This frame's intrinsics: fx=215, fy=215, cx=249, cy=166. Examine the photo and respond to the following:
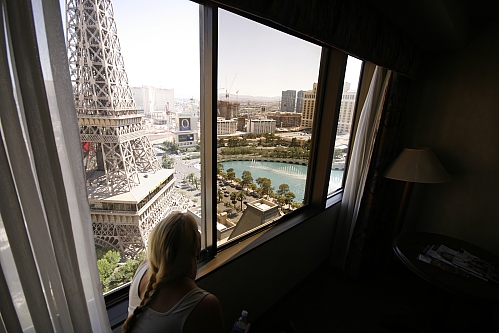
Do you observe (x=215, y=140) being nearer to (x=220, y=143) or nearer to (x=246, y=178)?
(x=220, y=143)

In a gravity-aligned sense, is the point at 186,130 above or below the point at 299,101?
below

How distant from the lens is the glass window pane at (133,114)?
0.73 meters

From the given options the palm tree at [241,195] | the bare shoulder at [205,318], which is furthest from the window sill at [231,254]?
the bare shoulder at [205,318]

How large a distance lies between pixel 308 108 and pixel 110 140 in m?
1.54

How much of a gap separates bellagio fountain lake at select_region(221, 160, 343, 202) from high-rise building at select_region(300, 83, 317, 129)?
1.27 ft

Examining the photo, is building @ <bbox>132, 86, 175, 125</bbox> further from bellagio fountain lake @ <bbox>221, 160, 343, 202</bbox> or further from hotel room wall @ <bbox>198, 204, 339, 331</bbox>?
hotel room wall @ <bbox>198, 204, 339, 331</bbox>

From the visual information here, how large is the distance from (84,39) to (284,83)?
4.04ft

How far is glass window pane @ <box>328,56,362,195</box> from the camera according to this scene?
203 cm

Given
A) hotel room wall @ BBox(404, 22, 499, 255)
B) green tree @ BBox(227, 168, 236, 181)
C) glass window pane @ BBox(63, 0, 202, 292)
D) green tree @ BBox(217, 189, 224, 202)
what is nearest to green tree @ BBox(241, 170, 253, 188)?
green tree @ BBox(227, 168, 236, 181)

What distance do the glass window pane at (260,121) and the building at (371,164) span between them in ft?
0.58

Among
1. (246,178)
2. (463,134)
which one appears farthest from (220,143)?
(463,134)

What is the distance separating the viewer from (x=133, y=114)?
875 mm

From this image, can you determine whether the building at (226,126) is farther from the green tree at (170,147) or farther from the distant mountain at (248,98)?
the green tree at (170,147)

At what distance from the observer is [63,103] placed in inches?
20.3
